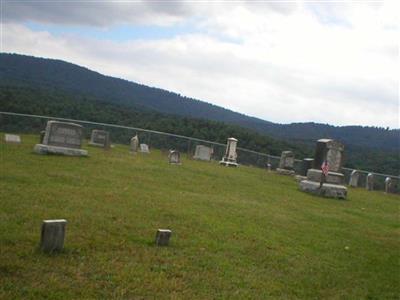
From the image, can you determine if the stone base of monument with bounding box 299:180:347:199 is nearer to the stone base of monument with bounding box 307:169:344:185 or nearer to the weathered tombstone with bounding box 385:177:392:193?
the stone base of monument with bounding box 307:169:344:185

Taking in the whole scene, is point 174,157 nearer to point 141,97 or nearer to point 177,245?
point 177,245

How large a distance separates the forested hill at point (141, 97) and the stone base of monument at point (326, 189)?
3199 inches

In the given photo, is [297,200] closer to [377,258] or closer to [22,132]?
[377,258]

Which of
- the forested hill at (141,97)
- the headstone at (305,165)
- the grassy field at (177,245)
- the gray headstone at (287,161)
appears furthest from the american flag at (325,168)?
the forested hill at (141,97)

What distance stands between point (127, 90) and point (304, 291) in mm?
164792

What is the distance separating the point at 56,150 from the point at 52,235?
13.6 meters

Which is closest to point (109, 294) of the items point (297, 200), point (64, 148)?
point (297, 200)

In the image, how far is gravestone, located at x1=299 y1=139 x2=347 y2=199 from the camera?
20.1 m

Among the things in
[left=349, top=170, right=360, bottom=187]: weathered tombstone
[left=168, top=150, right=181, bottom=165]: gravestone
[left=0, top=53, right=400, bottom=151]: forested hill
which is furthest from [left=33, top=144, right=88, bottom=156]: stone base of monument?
[left=0, top=53, right=400, bottom=151]: forested hill

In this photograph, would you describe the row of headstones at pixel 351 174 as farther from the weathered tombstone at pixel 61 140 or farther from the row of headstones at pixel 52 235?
the row of headstones at pixel 52 235

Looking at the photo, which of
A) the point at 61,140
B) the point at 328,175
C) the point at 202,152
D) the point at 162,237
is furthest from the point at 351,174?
the point at 162,237

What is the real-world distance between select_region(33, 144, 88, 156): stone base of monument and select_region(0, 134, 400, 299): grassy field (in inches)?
159

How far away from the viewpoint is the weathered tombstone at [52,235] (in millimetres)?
6328

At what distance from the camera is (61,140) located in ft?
65.4
